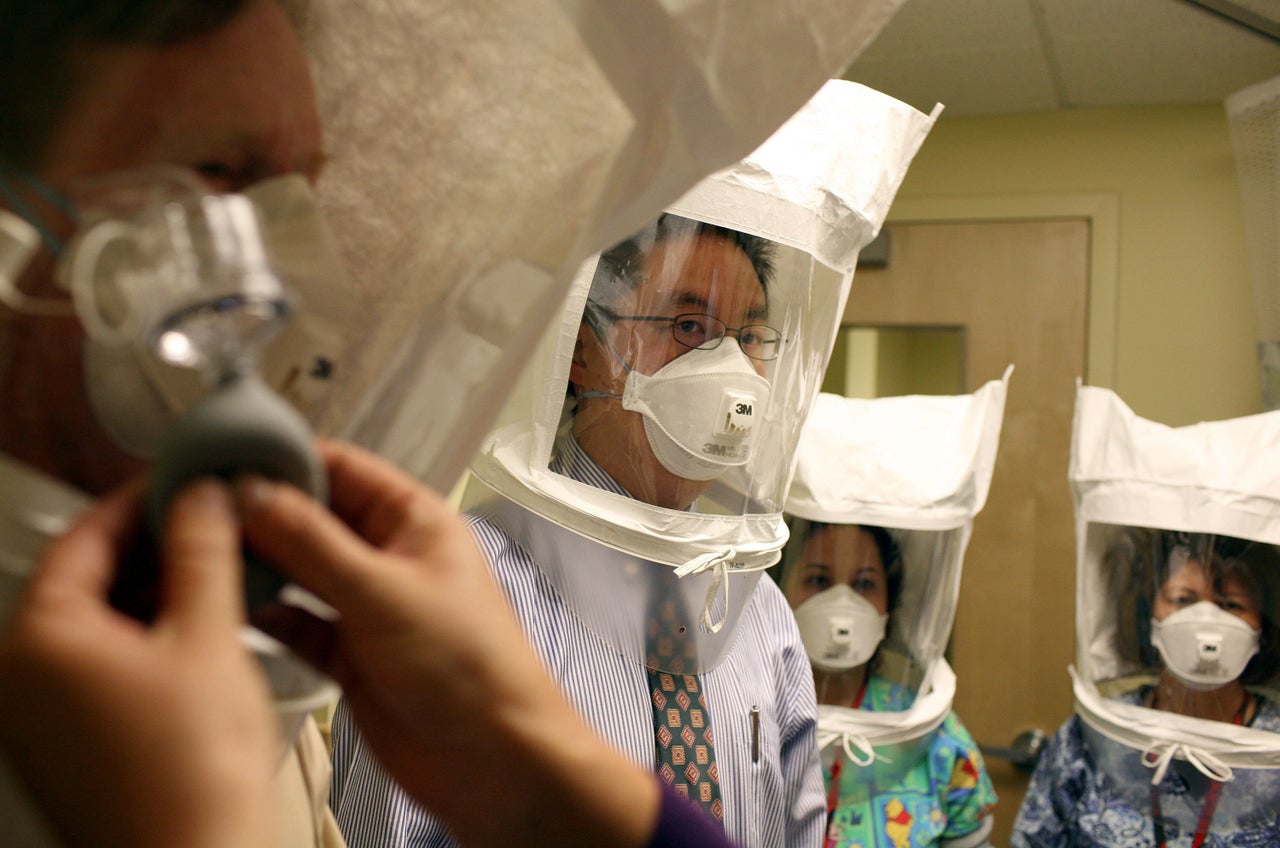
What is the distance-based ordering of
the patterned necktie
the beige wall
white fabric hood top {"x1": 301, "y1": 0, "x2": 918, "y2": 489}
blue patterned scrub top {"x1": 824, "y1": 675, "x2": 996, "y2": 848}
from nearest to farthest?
white fabric hood top {"x1": 301, "y1": 0, "x2": 918, "y2": 489} < the patterned necktie < blue patterned scrub top {"x1": 824, "y1": 675, "x2": 996, "y2": 848} < the beige wall

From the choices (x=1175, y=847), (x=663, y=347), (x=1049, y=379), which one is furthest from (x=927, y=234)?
(x=663, y=347)

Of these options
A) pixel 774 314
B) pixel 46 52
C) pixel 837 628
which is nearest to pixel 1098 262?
pixel 837 628

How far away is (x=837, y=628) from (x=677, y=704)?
33.0 inches

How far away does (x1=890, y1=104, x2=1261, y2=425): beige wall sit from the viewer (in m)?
2.77

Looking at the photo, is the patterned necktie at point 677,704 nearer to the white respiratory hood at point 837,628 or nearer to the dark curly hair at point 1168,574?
the white respiratory hood at point 837,628

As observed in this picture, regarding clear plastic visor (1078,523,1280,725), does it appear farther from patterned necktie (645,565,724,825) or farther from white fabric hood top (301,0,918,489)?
white fabric hood top (301,0,918,489)

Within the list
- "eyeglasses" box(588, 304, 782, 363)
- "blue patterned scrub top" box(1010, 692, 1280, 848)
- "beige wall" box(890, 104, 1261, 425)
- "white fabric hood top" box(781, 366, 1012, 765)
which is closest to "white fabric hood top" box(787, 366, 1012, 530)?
"white fabric hood top" box(781, 366, 1012, 765)

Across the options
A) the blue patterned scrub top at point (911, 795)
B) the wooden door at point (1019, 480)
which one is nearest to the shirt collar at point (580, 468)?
the blue patterned scrub top at point (911, 795)

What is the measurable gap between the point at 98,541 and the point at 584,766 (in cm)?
19

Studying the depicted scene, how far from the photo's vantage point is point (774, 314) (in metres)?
1.19

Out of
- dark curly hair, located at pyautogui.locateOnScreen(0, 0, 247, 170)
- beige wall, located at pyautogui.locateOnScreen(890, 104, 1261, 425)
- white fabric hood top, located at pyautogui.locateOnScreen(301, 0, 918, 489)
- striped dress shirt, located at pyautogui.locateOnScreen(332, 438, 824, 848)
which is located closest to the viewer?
dark curly hair, located at pyautogui.locateOnScreen(0, 0, 247, 170)

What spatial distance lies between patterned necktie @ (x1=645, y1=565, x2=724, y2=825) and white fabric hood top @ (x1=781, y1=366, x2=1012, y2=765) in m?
0.81

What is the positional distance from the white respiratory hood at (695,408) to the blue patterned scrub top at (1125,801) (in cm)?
131

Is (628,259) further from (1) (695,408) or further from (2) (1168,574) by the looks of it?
(2) (1168,574)
